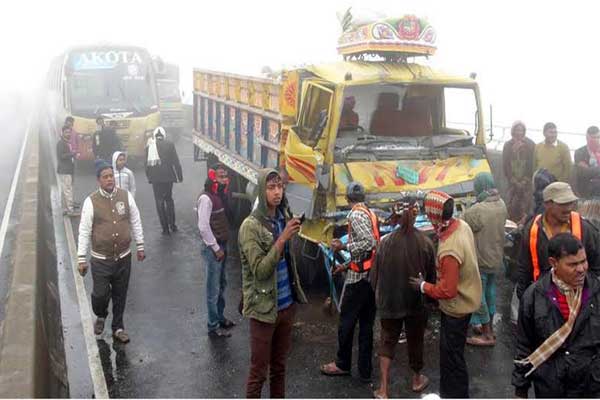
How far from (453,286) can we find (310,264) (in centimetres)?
355

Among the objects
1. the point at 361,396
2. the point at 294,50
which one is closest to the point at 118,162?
the point at 361,396

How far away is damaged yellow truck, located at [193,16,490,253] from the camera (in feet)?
24.3

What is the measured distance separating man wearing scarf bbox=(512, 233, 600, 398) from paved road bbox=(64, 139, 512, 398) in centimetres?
213

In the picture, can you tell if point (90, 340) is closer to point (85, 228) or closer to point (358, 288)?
point (85, 228)

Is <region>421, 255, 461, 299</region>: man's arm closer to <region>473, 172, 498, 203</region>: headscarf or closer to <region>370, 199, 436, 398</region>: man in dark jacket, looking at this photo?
<region>370, 199, 436, 398</region>: man in dark jacket

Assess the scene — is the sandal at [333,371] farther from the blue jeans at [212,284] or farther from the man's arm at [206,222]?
the man's arm at [206,222]

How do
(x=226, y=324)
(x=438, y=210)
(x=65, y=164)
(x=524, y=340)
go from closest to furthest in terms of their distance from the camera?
(x=524, y=340) < (x=438, y=210) < (x=226, y=324) < (x=65, y=164)

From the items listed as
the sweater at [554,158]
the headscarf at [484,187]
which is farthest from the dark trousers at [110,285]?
the sweater at [554,158]

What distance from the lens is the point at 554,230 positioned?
14.5ft

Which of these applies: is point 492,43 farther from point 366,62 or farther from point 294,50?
point 366,62

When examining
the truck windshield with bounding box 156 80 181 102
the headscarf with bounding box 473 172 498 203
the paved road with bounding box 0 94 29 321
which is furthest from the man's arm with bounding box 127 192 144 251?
the truck windshield with bounding box 156 80 181 102

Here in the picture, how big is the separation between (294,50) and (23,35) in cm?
4621

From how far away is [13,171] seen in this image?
→ 19359 millimetres

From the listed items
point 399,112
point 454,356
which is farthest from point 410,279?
point 399,112
